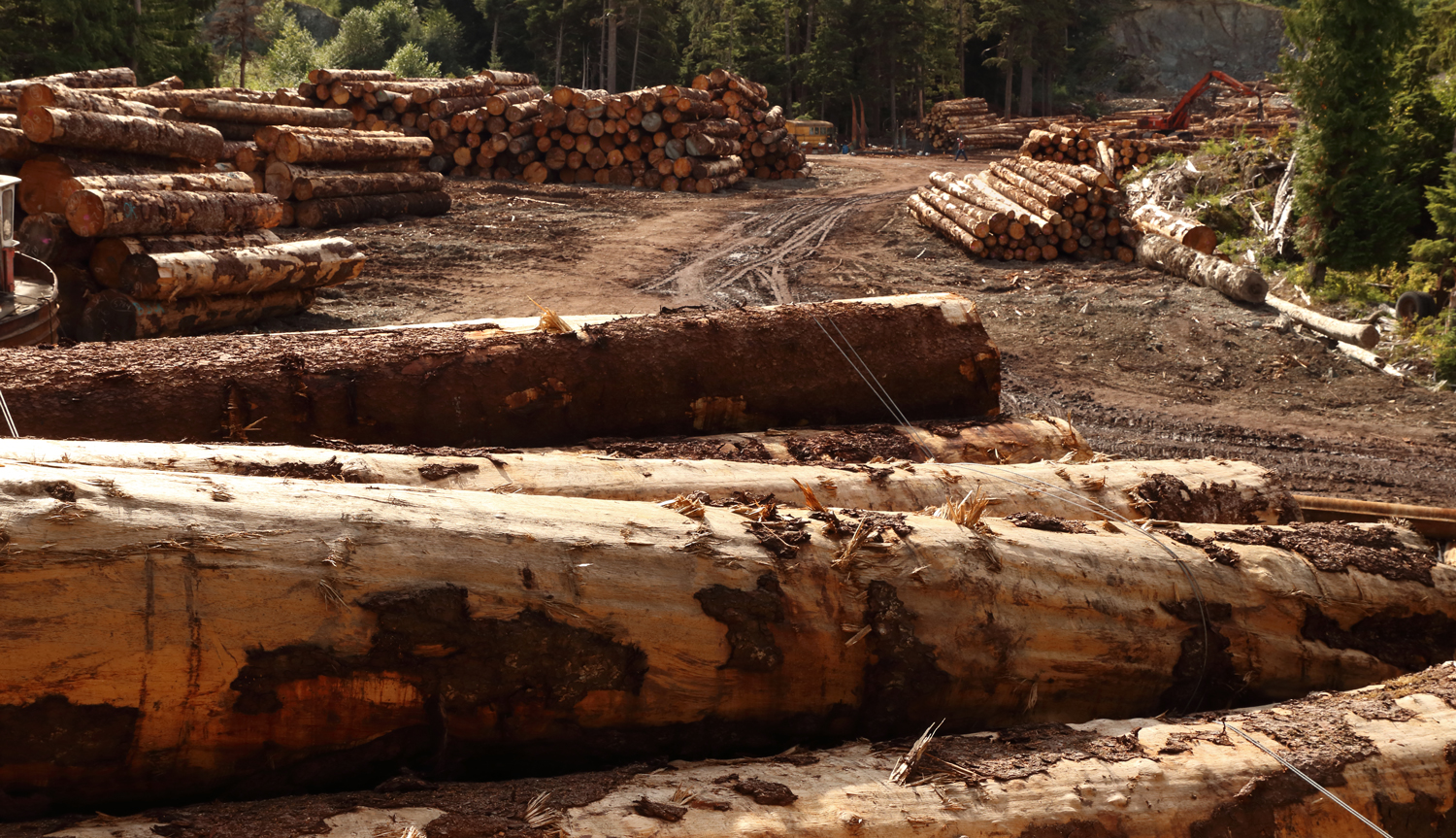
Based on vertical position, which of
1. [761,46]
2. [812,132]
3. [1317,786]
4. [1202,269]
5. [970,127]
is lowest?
[1317,786]

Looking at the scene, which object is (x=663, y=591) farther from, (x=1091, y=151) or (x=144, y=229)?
(x=1091, y=151)

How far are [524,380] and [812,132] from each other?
119 ft

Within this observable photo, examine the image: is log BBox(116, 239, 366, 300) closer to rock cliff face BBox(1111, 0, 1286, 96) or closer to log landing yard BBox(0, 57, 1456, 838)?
log landing yard BBox(0, 57, 1456, 838)

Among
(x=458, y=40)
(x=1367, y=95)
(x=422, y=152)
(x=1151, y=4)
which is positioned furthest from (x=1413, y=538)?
(x=1151, y=4)

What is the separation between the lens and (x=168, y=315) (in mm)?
9773

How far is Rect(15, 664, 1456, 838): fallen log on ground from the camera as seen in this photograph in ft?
8.37

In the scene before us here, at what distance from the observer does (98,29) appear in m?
26.1

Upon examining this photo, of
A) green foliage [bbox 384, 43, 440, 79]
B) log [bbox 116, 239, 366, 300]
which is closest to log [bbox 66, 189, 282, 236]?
log [bbox 116, 239, 366, 300]

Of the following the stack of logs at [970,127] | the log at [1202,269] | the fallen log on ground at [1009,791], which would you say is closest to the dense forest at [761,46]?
the stack of logs at [970,127]

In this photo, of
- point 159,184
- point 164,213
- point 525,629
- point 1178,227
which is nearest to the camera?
point 525,629

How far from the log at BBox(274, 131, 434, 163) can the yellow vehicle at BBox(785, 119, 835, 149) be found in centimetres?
2193

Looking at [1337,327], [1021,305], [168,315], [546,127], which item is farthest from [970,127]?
[168,315]

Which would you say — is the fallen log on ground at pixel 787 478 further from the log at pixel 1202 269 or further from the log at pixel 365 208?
the log at pixel 365 208

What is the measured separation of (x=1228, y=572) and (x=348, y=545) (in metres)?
3.31
